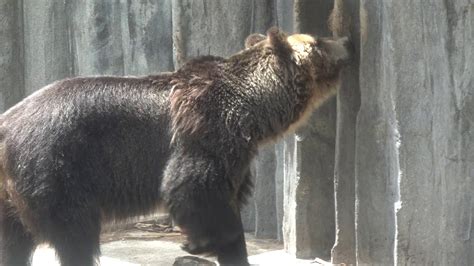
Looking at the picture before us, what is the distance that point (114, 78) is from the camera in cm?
592

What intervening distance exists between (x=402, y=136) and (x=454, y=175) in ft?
1.18

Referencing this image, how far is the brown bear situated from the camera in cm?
551

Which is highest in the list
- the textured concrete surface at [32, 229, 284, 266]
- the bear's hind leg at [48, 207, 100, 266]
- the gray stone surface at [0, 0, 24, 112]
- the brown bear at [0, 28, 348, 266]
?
the gray stone surface at [0, 0, 24, 112]

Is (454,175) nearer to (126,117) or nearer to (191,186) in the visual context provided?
(191,186)

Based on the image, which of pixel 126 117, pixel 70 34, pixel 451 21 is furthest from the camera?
pixel 70 34

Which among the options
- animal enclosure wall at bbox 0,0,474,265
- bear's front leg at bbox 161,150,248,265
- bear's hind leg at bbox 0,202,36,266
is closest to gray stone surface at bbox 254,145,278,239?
animal enclosure wall at bbox 0,0,474,265

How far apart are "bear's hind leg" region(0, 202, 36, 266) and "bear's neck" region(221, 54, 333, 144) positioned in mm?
1426

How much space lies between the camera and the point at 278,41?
19.9 feet

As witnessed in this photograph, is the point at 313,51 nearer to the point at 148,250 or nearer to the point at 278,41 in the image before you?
the point at 278,41

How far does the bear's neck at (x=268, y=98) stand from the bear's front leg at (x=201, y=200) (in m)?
0.33

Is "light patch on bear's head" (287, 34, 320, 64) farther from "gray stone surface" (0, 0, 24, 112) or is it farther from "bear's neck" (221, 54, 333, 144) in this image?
"gray stone surface" (0, 0, 24, 112)

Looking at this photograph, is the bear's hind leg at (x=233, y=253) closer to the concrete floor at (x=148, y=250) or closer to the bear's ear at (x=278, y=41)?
the concrete floor at (x=148, y=250)

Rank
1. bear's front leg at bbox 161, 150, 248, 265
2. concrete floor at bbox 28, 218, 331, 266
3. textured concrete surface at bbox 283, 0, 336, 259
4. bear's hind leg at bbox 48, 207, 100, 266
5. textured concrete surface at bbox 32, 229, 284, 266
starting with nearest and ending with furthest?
bear's hind leg at bbox 48, 207, 100, 266 < bear's front leg at bbox 161, 150, 248, 265 < textured concrete surface at bbox 283, 0, 336, 259 < concrete floor at bbox 28, 218, 331, 266 < textured concrete surface at bbox 32, 229, 284, 266

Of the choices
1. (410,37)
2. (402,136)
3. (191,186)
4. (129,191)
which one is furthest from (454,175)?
(129,191)
